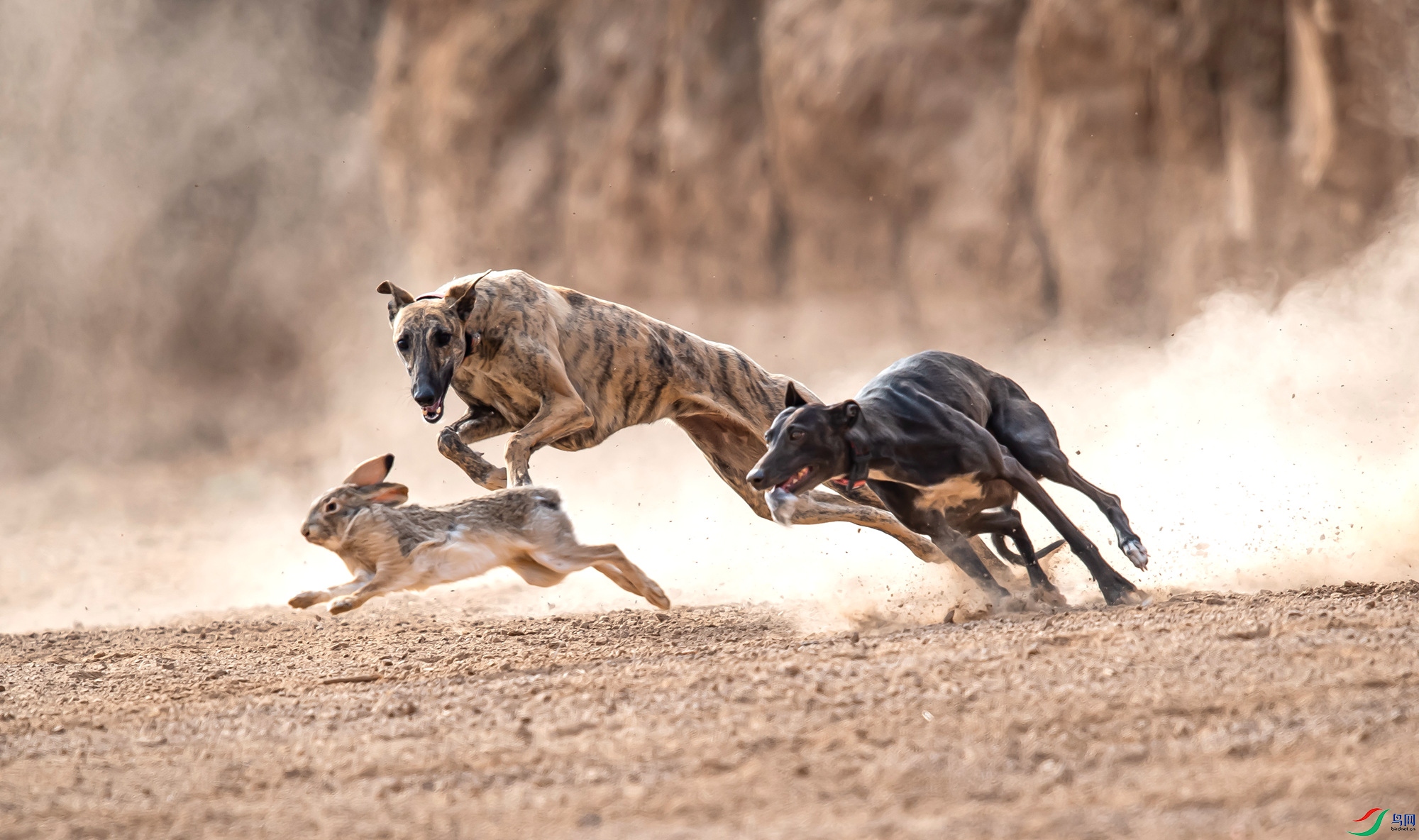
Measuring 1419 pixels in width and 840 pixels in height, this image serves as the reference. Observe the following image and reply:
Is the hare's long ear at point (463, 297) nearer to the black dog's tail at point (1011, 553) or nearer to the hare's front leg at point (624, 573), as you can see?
the hare's front leg at point (624, 573)

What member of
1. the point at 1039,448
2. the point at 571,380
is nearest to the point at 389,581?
the point at 571,380

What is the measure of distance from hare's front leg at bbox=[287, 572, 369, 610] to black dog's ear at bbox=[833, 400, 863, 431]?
1895mm

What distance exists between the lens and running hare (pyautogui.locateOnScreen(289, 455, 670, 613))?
14.0ft

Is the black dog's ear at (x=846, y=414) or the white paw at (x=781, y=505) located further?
the white paw at (x=781, y=505)

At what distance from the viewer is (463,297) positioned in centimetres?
534

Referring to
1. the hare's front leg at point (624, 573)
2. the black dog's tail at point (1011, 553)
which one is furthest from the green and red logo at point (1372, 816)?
the black dog's tail at point (1011, 553)

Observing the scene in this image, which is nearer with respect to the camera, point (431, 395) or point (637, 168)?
point (431, 395)

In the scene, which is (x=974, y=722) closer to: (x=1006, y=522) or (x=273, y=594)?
(x=1006, y=522)

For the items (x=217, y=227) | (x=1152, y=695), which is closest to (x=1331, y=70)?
(x=1152, y=695)

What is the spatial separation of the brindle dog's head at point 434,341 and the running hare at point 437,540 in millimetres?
547

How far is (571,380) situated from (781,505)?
1.37 metres

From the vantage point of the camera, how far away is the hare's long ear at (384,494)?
4438 mm

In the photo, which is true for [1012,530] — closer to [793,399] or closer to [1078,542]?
[1078,542]

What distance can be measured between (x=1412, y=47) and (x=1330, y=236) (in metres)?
1.45
